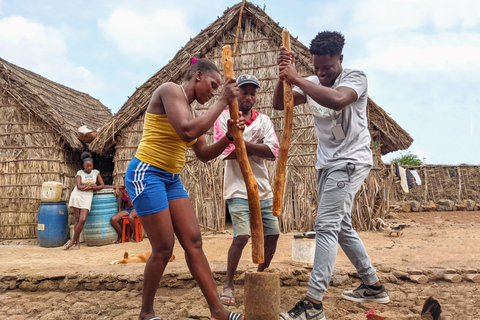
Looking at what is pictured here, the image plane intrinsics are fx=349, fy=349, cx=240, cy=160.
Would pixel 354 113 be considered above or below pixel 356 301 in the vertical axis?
above

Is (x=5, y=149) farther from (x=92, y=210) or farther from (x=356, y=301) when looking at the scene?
(x=356, y=301)

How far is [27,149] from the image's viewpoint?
26.3ft

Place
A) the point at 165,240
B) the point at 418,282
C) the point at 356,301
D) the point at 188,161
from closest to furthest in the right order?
the point at 165,240, the point at 356,301, the point at 418,282, the point at 188,161

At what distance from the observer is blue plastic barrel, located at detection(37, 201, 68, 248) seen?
7176mm

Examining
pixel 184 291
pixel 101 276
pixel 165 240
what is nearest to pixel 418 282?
pixel 184 291

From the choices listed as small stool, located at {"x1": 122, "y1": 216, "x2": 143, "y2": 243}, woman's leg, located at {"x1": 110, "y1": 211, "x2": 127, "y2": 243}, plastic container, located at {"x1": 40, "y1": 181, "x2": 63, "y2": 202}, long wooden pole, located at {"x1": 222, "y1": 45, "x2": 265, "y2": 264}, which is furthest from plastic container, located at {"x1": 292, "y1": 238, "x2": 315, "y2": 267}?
plastic container, located at {"x1": 40, "y1": 181, "x2": 63, "y2": 202}

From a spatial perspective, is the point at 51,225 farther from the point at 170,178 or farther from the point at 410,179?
the point at 410,179

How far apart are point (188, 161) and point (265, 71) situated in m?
2.62

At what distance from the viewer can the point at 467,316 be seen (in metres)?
2.43

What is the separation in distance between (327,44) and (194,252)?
1702 millimetres

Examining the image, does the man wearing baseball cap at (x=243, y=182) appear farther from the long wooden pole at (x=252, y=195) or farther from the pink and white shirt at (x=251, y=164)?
the long wooden pole at (x=252, y=195)

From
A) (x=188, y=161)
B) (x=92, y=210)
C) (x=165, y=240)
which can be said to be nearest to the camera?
(x=165, y=240)

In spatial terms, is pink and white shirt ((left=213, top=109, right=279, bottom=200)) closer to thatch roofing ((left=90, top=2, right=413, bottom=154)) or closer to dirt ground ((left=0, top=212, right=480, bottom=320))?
dirt ground ((left=0, top=212, right=480, bottom=320))

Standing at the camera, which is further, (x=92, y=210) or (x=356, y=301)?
(x=92, y=210)
